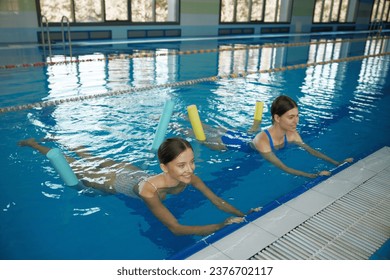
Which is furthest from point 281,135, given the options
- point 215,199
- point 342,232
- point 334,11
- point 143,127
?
point 334,11

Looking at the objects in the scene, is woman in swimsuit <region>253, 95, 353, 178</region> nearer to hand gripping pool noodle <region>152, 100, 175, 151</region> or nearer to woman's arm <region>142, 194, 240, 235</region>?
hand gripping pool noodle <region>152, 100, 175, 151</region>

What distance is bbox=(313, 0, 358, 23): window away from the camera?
79.3 ft

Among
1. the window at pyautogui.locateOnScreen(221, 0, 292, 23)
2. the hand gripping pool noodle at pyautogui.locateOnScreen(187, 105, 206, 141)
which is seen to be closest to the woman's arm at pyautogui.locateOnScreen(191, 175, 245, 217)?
the hand gripping pool noodle at pyautogui.locateOnScreen(187, 105, 206, 141)

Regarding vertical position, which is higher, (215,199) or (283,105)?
(283,105)

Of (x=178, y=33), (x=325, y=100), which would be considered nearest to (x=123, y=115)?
(x=325, y=100)

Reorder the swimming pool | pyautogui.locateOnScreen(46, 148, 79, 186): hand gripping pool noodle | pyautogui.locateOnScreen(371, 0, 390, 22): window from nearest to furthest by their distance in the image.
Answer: the swimming pool, pyautogui.locateOnScreen(46, 148, 79, 186): hand gripping pool noodle, pyautogui.locateOnScreen(371, 0, 390, 22): window

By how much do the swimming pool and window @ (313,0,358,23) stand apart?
1488 cm

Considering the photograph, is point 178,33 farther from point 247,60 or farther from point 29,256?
point 29,256

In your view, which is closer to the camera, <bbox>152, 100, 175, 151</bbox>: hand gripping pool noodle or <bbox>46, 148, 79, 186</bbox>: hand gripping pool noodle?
<bbox>46, 148, 79, 186</bbox>: hand gripping pool noodle

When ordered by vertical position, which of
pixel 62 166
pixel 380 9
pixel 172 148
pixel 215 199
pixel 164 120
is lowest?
pixel 215 199

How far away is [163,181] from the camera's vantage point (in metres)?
2.81

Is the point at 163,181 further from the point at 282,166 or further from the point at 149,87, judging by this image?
the point at 149,87

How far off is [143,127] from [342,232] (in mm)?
3102

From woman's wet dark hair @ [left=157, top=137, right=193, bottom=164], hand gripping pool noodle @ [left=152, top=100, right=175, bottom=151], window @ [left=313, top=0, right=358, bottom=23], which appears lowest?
hand gripping pool noodle @ [left=152, top=100, right=175, bottom=151]
